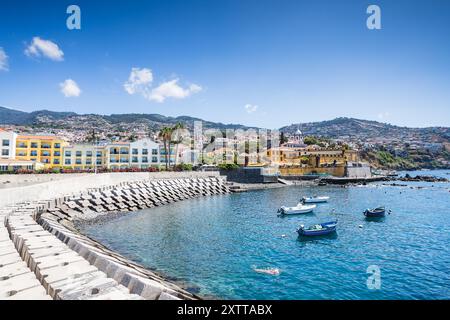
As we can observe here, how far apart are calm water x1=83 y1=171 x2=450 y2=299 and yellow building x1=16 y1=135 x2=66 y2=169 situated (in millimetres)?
52290

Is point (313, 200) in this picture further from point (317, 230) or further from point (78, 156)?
point (78, 156)

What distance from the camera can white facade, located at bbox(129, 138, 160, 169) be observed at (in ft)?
276

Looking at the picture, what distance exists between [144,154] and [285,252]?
2780 inches

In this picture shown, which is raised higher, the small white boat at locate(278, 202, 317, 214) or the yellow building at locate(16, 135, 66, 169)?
the yellow building at locate(16, 135, 66, 169)

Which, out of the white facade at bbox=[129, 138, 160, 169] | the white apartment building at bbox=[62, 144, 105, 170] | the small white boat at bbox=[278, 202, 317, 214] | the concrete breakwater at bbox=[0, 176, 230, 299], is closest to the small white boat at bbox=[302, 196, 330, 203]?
the small white boat at bbox=[278, 202, 317, 214]


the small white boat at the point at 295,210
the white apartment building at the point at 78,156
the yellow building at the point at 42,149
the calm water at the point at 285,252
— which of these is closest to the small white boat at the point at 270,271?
the calm water at the point at 285,252

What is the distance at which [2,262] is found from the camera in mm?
12117

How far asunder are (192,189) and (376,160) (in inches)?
5872

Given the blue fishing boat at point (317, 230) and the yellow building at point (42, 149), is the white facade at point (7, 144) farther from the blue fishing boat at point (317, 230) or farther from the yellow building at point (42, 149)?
the blue fishing boat at point (317, 230)

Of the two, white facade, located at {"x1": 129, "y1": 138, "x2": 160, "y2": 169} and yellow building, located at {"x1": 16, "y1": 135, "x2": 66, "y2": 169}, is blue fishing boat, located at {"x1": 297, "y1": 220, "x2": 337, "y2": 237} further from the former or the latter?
yellow building, located at {"x1": 16, "y1": 135, "x2": 66, "y2": 169}

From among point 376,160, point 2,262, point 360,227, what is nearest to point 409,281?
point 360,227

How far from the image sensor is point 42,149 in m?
76.2

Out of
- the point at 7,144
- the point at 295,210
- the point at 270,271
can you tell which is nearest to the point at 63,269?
the point at 270,271
